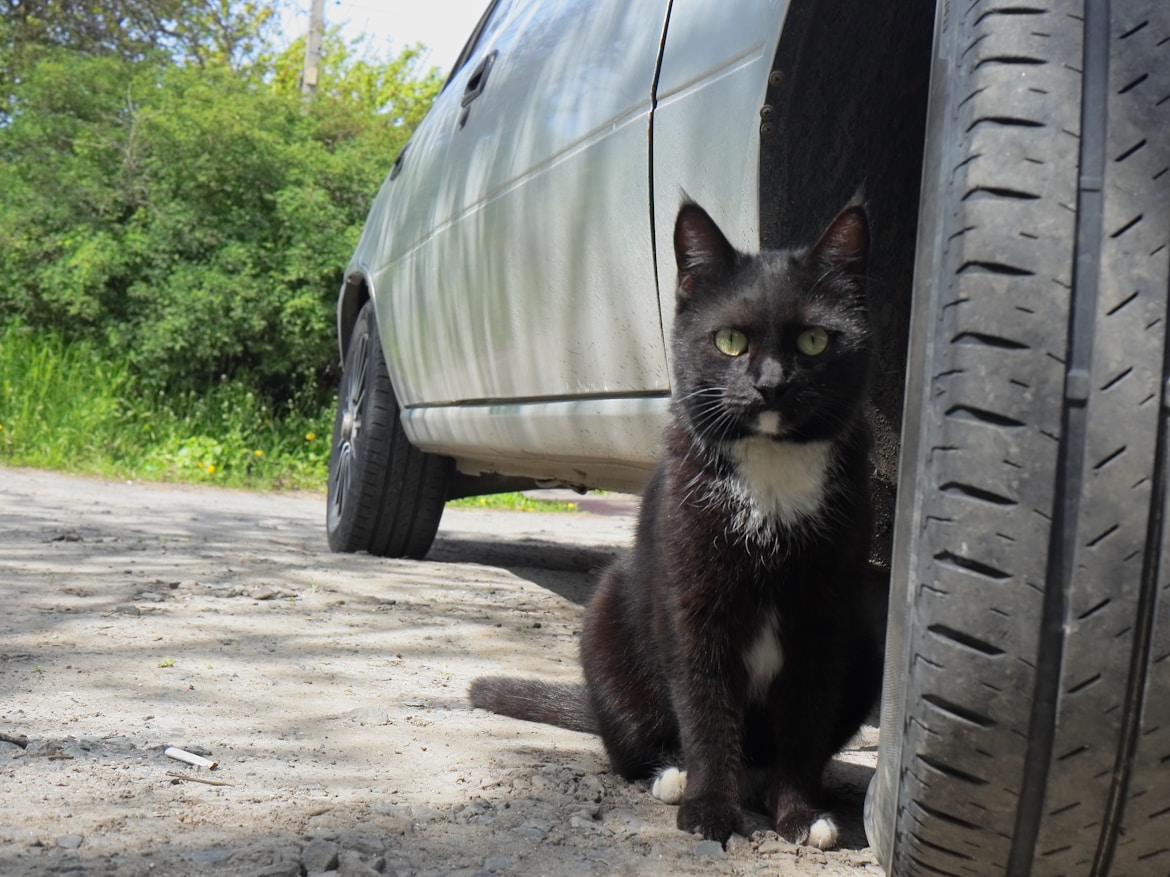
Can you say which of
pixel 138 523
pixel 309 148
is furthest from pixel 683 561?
pixel 309 148

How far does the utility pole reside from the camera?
18859 millimetres

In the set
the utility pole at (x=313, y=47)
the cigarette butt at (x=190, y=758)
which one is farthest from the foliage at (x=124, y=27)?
the cigarette butt at (x=190, y=758)

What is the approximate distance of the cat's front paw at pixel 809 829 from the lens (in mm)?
1800

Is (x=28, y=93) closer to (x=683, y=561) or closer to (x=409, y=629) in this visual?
(x=409, y=629)

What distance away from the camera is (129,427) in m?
9.56

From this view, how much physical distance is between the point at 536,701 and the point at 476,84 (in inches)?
81.5

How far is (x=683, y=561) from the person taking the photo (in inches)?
76.5

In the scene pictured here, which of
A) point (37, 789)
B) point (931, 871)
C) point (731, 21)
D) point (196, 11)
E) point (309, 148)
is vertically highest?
point (196, 11)

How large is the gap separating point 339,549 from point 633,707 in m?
2.84

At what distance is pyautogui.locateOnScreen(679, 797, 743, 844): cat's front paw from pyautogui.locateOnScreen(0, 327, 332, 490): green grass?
7848 millimetres

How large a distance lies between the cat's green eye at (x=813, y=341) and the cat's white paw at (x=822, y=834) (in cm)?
75

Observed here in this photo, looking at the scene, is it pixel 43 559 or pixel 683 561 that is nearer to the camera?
pixel 683 561

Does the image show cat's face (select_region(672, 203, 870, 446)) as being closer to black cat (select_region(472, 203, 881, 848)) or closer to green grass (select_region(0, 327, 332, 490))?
black cat (select_region(472, 203, 881, 848))

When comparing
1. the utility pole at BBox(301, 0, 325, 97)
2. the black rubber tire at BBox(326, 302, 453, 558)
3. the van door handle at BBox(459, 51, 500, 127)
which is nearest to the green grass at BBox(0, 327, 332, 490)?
the black rubber tire at BBox(326, 302, 453, 558)
